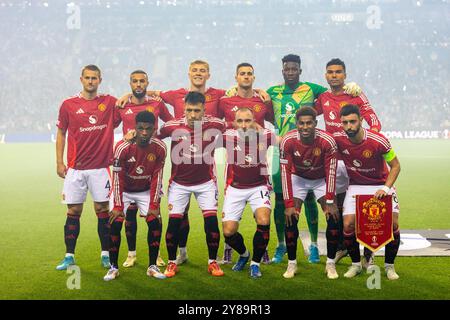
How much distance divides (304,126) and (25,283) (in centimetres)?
310

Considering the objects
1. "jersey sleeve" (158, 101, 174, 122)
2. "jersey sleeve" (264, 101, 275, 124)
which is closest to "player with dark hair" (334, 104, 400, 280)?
"jersey sleeve" (264, 101, 275, 124)

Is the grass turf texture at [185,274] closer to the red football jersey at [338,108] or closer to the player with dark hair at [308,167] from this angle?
the player with dark hair at [308,167]

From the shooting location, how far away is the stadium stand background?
43406 mm

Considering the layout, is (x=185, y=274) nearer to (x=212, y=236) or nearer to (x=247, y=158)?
(x=212, y=236)

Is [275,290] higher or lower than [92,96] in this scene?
lower

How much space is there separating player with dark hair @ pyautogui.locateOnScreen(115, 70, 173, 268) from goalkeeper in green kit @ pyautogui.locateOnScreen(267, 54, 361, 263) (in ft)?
4.41

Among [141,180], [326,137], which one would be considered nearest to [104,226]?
[141,180]

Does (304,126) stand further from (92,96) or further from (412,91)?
(412,91)

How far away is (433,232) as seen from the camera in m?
8.18

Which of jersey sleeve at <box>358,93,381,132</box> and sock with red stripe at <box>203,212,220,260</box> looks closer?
sock with red stripe at <box>203,212,220,260</box>

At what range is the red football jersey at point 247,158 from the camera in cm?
602

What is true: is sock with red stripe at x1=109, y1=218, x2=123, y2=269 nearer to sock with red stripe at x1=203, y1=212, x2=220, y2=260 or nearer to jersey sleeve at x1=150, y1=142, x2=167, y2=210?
jersey sleeve at x1=150, y1=142, x2=167, y2=210

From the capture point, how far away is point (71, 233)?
644 centimetres
